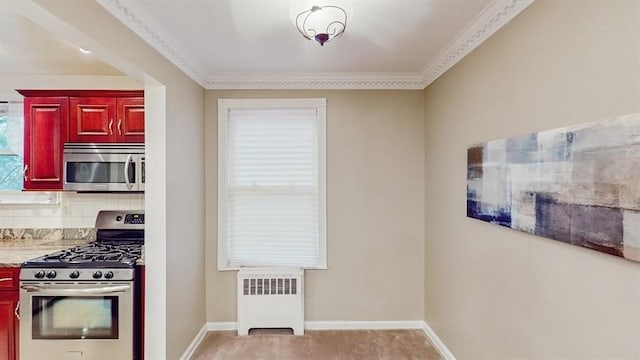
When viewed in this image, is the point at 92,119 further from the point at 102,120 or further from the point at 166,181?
the point at 166,181

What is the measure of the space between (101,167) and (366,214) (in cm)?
250

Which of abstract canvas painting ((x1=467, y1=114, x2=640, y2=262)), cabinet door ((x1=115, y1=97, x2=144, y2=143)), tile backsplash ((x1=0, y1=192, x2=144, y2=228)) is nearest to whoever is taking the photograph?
abstract canvas painting ((x1=467, y1=114, x2=640, y2=262))

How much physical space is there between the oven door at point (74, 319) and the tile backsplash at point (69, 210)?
959 mm

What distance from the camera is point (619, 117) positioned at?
1202mm

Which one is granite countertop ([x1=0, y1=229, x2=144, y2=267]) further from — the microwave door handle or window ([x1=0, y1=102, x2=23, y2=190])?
the microwave door handle

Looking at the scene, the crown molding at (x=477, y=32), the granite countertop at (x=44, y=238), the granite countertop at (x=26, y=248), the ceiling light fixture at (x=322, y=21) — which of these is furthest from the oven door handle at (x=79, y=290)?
the crown molding at (x=477, y=32)

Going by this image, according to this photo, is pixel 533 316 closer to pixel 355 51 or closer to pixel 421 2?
Result: pixel 421 2

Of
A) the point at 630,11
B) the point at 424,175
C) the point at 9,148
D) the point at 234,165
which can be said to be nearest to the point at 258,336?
the point at 234,165

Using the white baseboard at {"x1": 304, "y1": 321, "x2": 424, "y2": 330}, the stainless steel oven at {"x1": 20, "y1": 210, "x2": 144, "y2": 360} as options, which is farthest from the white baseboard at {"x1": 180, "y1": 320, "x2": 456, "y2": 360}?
the stainless steel oven at {"x1": 20, "y1": 210, "x2": 144, "y2": 360}

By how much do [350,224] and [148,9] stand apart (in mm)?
2492

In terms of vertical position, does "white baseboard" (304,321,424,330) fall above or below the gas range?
below

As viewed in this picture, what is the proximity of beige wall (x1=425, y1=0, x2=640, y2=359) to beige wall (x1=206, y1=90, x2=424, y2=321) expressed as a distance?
51 centimetres

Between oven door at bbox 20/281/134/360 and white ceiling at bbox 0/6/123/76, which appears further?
oven door at bbox 20/281/134/360

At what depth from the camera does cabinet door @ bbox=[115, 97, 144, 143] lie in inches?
115
